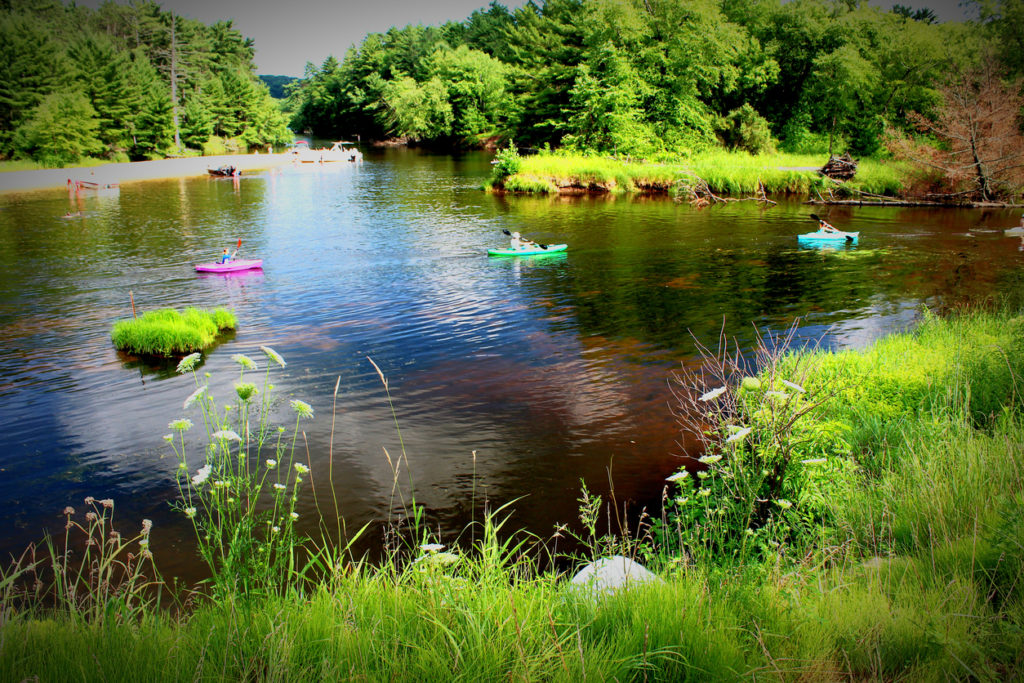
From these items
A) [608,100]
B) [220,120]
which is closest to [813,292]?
[608,100]

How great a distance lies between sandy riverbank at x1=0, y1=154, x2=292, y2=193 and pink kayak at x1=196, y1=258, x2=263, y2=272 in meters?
30.4

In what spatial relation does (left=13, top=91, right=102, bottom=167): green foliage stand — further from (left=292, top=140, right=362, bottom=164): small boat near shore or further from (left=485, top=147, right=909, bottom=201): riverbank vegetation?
(left=485, top=147, right=909, bottom=201): riverbank vegetation

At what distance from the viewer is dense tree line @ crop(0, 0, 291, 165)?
169ft

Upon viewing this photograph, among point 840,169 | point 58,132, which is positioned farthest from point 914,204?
point 58,132

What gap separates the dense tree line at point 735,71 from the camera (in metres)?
40.3

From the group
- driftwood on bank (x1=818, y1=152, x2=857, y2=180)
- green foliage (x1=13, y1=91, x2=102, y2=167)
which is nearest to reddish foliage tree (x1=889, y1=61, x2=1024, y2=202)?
driftwood on bank (x1=818, y1=152, x2=857, y2=180)

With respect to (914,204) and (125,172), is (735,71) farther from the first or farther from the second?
(125,172)

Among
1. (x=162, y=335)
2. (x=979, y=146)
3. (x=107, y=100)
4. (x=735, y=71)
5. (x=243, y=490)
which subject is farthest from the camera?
(x=107, y=100)

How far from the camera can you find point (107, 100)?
57.6 meters

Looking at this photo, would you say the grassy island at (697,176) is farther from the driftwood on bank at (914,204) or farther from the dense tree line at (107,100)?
the dense tree line at (107,100)

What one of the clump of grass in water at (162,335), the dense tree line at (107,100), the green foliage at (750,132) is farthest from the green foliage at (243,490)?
the dense tree line at (107,100)

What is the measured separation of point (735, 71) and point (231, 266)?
38.8 meters

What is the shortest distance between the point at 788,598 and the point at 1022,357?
6371mm

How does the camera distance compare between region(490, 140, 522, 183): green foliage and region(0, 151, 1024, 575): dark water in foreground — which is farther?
region(490, 140, 522, 183): green foliage
